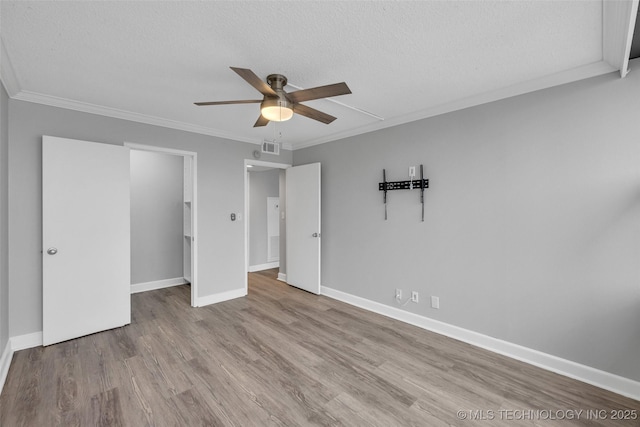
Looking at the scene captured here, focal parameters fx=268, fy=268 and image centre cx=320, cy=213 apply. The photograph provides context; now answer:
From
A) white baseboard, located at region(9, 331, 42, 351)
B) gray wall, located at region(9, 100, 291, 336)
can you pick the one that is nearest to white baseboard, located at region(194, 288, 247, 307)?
gray wall, located at region(9, 100, 291, 336)

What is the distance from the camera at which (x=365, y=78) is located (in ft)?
7.69

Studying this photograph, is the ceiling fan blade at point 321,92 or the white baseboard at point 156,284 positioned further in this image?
the white baseboard at point 156,284

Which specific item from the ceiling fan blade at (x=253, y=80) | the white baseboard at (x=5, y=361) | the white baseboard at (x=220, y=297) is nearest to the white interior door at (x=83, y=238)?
the white baseboard at (x=5, y=361)

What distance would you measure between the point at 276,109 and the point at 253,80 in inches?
12.1

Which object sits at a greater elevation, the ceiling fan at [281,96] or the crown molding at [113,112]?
the crown molding at [113,112]

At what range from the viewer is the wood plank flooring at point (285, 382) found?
1798mm

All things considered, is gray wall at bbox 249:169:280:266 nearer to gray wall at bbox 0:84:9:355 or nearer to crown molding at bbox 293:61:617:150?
crown molding at bbox 293:61:617:150

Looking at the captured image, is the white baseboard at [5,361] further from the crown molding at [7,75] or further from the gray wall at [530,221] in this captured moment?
the gray wall at [530,221]

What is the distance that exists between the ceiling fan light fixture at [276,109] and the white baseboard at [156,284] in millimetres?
3933

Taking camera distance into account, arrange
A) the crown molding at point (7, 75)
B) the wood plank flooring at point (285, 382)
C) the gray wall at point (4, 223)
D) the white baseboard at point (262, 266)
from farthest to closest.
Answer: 1. the white baseboard at point (262, 266)
2. the gray wall at point (4, 223)
3. the crown molding at point (7, 75)
4. the wood plank flooring at point (285, 382)

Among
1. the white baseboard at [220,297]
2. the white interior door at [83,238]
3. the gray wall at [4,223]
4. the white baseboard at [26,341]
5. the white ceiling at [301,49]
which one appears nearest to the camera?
the white ceiling at [301,49]

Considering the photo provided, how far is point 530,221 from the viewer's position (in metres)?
2.43

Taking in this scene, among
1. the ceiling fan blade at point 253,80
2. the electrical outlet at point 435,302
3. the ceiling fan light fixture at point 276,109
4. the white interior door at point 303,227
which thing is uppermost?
Answer: the ceiling fan blade at point 253,80

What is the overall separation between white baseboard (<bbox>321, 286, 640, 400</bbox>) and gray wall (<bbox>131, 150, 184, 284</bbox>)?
362 cm
